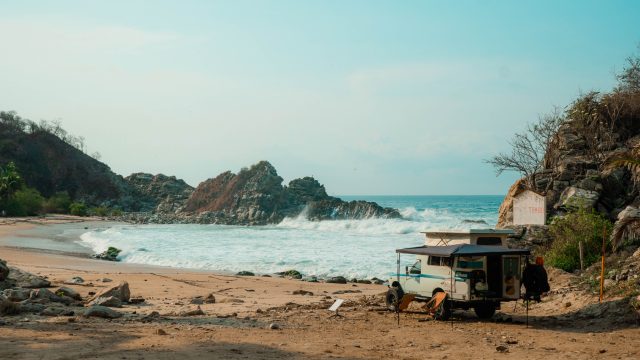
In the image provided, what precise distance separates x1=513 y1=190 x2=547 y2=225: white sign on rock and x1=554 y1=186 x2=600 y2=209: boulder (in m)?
0.99

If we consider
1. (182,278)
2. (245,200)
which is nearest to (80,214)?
(245,200)

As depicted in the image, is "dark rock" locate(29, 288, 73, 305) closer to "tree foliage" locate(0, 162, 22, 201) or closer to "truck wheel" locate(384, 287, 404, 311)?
"truck wheel" locate(384, 287, 404, 311)

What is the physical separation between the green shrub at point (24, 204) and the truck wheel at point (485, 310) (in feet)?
240

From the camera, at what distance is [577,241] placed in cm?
1988

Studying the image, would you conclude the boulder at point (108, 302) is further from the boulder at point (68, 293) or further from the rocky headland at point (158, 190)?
the rocky headland at point (158, 190)

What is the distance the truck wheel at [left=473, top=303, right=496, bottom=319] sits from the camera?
50.9ft

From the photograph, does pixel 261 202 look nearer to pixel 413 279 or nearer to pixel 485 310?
pixel 413 279

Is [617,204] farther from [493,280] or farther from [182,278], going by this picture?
[182,278]

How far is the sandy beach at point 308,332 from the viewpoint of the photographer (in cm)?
1152

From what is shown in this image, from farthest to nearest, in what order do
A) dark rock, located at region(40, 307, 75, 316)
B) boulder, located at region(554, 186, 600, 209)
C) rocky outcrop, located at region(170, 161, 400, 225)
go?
rocky outcrop, located at region(170, 161, 400, 225) < boulder, located at region(554, 186, 600, 209) < dark rock, located at region(40, 307, 75, 316)

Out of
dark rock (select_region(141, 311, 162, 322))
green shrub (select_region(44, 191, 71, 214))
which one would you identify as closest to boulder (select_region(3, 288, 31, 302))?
dark rock (select_region(141, 311, 162, 322))

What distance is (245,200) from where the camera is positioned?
312 feet

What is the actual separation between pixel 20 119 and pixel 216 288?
379 ft

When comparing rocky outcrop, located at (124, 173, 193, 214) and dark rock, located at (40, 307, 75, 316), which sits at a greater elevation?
rocky outcrop, located at (124, 173, 193, 214)
